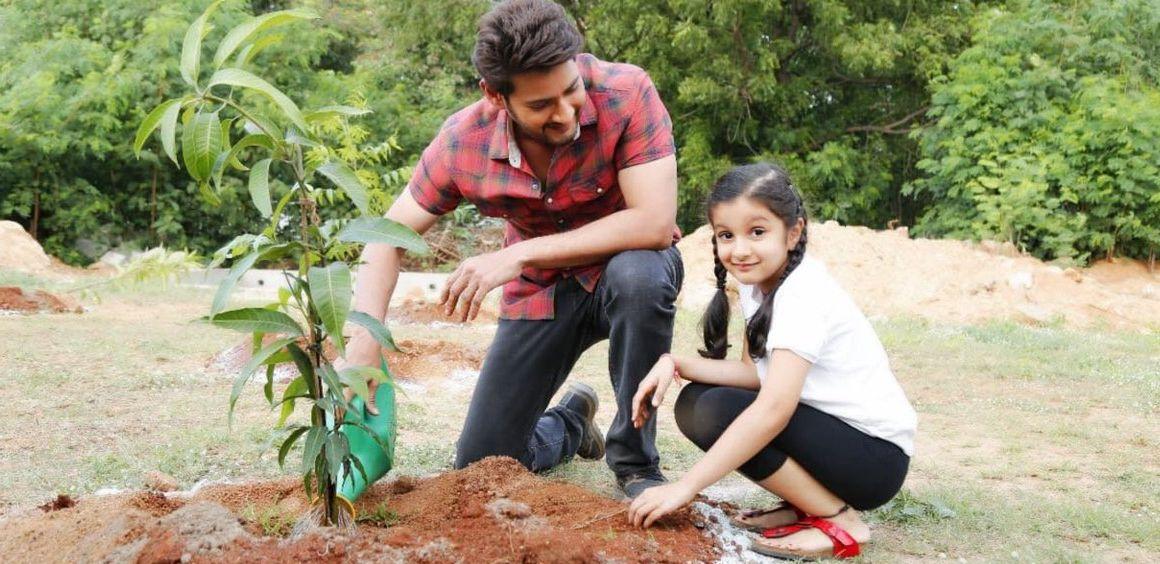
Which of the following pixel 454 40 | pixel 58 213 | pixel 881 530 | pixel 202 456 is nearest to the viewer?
pixel 881 530

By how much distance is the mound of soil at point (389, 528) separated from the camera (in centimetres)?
227

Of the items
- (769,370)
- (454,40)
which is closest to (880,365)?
(769,370)

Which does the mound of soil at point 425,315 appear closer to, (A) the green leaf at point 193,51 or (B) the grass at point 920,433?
(B) the grass at point 920,433

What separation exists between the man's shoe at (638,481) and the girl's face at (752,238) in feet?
2.41

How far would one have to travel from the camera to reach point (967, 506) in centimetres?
313

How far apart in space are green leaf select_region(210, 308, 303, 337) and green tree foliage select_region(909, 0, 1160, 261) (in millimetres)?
9484

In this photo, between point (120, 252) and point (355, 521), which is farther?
point (120, 252)

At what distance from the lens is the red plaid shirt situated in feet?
9.96

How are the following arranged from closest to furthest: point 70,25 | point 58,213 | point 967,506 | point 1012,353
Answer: point 967,506, point 1012,353, point 58,213, point 70,25

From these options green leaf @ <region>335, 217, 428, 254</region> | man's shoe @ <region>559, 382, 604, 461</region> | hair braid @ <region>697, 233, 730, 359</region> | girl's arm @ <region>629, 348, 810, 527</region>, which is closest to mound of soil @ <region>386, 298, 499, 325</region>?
man's shoe @ <region>559, 382, 604, 461</region>

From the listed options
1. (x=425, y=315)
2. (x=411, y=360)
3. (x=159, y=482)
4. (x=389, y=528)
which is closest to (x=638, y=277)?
(x=389, y=528)

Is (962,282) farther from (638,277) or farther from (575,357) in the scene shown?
(638,277)

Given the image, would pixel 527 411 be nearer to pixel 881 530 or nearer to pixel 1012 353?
pixel 881 530

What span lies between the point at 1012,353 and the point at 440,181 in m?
4.52
